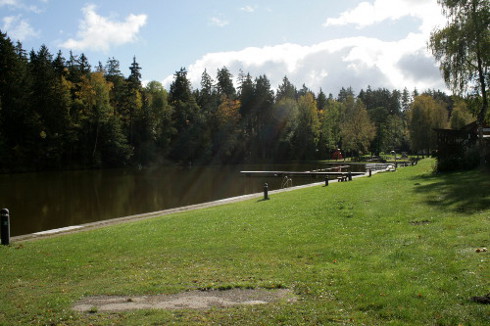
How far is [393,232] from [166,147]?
77488 millimetres

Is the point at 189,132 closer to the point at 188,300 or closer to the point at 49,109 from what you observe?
the point at 49,109

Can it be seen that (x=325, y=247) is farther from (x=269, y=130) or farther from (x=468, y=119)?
(x=269, y=130)

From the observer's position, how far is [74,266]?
34.7 ft

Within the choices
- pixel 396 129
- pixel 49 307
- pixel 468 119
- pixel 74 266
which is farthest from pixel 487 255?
pixel 396 129

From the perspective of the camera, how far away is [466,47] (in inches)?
1118

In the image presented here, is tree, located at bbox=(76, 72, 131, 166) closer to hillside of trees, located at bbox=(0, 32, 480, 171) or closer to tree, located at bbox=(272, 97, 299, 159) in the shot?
hillside of trees, located at bbox=(0, 32, 480, 171)

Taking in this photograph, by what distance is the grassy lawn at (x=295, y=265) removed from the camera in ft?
20.1

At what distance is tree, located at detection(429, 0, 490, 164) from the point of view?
27125 mm

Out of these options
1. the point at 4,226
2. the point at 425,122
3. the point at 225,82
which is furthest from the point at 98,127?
the point at 4,226

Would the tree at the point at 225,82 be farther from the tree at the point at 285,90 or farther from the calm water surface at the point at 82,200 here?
the calm water surface at the point at 82,200

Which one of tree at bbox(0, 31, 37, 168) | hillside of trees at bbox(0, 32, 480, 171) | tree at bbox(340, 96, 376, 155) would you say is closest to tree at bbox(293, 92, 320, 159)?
hillside of trees at bbox(0, 32, 480, 171)

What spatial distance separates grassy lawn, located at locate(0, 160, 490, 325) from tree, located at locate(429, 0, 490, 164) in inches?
621

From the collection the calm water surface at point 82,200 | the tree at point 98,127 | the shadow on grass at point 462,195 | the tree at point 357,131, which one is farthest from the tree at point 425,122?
the shadow on grass at point 462,195

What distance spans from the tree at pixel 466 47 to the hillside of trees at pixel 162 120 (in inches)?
1016
